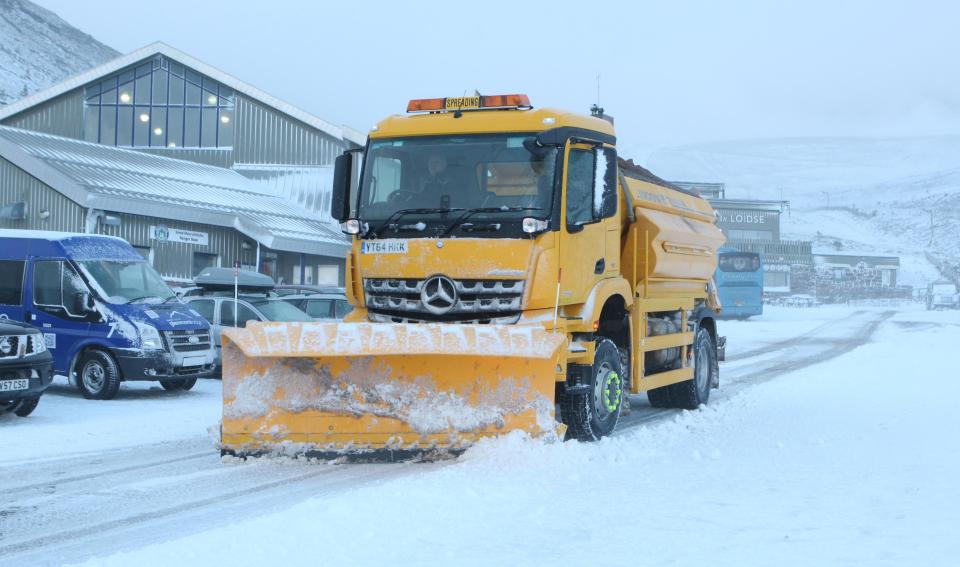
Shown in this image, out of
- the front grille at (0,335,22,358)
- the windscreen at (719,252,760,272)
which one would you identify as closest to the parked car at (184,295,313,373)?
the front grille at (0,335,22,358)

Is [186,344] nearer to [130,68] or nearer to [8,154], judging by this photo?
[8,154]

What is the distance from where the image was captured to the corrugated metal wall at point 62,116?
41094mm

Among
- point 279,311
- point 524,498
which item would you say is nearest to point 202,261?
point 279,311

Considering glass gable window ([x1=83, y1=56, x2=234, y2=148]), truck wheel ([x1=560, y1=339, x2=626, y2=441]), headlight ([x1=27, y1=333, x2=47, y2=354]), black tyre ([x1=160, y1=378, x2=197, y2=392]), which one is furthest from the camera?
glass gable window ([x1=83, y1=56, x2=234, y2=148])

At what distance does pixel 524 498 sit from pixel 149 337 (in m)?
8.66

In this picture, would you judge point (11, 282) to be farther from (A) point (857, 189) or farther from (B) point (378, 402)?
(A) point (857, 189)

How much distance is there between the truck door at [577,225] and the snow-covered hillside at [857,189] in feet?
301

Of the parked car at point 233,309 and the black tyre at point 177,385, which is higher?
the parked car at point 233,309

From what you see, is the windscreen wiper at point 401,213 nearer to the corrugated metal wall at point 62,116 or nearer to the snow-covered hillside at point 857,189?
the corrugated metal wall at point 62,116

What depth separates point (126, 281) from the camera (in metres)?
15.1

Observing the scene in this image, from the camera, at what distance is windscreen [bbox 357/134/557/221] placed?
9.35m

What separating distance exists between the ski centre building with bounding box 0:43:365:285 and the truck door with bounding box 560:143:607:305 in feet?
65.8

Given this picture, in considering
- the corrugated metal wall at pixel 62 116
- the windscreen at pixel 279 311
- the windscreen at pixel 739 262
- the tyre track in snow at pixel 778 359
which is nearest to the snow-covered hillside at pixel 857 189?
the windscreen at pixel 739 262

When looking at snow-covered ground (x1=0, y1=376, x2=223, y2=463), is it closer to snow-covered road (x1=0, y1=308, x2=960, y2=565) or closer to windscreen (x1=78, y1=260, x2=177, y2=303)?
snow-covered road (x1=0, y1=308, x2=960, y2=565)
